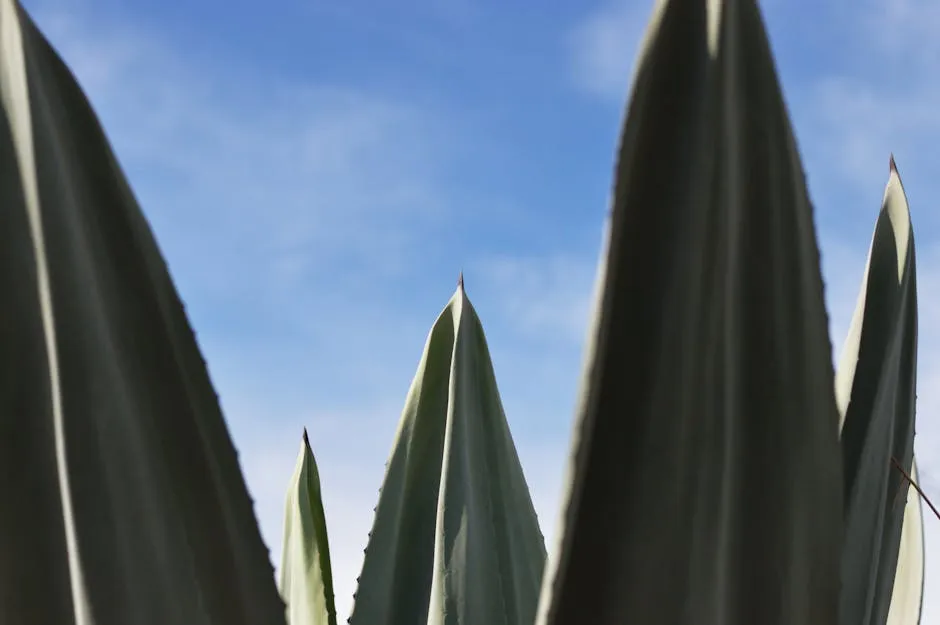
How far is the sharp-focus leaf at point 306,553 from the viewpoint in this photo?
886mm

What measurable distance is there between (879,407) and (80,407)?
1.54ft

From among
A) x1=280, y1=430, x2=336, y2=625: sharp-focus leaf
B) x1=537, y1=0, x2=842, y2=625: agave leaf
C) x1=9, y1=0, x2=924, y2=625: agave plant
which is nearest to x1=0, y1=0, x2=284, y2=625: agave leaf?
x1=9, y1=0, x2=924, y2=625: agave plant

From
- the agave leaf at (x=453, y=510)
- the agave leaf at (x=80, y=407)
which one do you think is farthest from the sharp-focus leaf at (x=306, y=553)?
the agave leaf at (x=80, y=407)

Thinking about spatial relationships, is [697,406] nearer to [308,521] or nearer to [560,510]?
[560,510]

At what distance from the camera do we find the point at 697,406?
42cm

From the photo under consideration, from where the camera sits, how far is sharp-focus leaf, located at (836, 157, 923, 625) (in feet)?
1.99

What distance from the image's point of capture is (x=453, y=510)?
972 mm

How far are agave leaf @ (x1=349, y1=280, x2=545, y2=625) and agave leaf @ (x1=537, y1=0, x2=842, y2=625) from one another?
1.78ft

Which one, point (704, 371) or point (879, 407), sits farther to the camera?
point (879, 407)

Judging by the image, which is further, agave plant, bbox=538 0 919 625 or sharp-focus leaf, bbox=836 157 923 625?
sharp-focus leaf, bbox=836 157 923 625

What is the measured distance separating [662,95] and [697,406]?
0.13m

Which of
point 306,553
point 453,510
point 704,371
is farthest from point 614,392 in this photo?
point 306,553

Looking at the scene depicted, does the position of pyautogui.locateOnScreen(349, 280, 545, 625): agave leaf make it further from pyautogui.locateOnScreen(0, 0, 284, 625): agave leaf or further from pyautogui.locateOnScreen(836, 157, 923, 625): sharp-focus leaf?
pyautogui.locateOnScreen(0, 0, 284, 625): agave leaf

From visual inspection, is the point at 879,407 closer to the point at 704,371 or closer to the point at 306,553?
the point at 704,371
